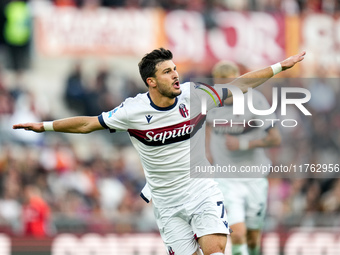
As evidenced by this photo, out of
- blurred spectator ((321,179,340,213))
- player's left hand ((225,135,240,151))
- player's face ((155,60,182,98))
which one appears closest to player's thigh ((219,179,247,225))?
player's left hand ((225,135,240,151))

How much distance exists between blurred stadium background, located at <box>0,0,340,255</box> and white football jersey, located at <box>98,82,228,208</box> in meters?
5.72

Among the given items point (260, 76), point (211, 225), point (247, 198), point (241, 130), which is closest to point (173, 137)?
point (211, 225)

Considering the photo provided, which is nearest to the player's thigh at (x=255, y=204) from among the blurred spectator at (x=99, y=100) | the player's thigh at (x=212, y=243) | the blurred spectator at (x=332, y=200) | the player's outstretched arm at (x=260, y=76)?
the player's thigh at (x=212, y=243)

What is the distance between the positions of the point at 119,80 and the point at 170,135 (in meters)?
11.1

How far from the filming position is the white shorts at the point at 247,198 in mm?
10516

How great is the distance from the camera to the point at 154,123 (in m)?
8.54

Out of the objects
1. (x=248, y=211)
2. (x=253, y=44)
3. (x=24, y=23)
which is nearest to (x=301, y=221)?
(x=248, y=211)

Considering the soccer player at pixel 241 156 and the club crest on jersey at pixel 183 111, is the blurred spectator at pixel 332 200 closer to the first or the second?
the soccer player at pixel 241 156

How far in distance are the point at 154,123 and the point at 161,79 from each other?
45cm

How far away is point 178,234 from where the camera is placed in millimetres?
8719

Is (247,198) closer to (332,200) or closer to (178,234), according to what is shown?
(178,234)

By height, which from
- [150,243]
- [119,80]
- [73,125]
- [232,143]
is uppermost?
[119,80]

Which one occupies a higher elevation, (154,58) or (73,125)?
(154,58)

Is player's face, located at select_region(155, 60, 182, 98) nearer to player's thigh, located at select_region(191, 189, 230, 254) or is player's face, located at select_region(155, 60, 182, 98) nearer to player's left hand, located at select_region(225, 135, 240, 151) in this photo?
player's thigh, located at select_region(191, 189, 230, 254)
